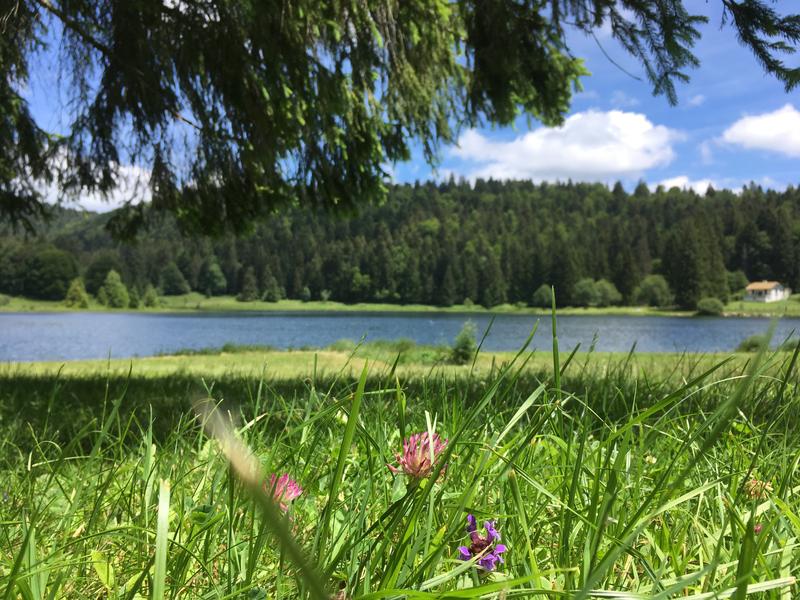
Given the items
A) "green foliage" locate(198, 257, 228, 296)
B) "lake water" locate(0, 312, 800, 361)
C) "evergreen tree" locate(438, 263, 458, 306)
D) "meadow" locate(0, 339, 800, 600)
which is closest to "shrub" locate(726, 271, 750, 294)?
"lake water" locate(0, 312, 800, 361)

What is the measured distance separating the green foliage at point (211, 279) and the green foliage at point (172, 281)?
10.0 feet

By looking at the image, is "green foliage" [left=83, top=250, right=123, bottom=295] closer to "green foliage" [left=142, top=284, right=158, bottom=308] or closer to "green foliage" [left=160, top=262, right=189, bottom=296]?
"green foliage" [left=142, top=284, right=158, bottom=308]

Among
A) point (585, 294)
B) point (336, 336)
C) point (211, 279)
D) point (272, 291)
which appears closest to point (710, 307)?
point (585, 294)

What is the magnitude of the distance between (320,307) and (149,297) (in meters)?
29.0

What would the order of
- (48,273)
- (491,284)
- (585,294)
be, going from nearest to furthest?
(48,273)
(585,294)
(491,284)

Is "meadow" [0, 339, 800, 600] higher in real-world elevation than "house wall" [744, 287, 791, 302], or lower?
higher

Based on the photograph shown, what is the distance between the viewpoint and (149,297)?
92.7m

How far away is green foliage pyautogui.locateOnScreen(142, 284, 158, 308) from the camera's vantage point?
303 feet

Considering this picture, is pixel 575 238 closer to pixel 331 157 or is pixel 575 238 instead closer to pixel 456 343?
pixel 456 343

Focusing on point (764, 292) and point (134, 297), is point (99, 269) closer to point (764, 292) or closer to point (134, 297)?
point (134, 297)

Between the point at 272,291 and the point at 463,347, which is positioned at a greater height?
the point at 463,347

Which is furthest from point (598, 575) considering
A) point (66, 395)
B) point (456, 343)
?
point (456, 343)

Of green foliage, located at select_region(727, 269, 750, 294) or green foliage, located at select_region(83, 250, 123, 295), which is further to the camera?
green foliage, located at select_region(83, 250, 123, 295)

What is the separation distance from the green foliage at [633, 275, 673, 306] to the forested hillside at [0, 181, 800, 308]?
163mm
